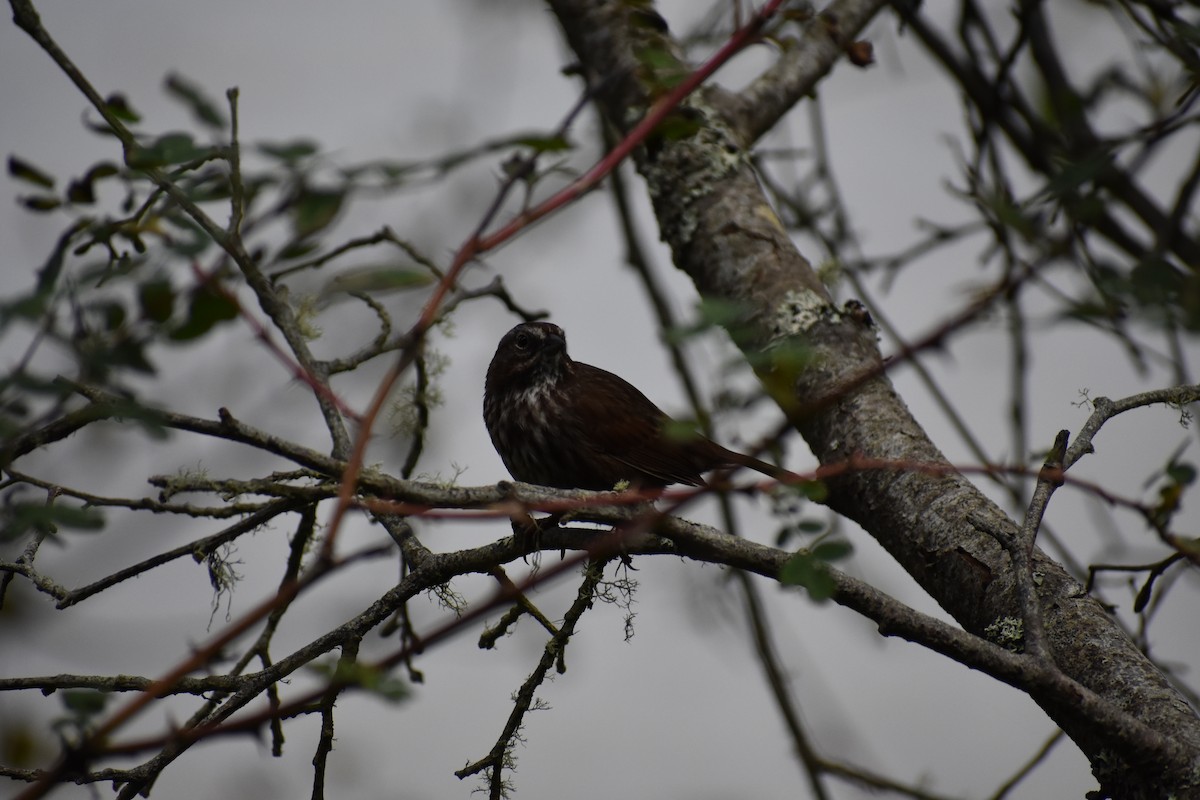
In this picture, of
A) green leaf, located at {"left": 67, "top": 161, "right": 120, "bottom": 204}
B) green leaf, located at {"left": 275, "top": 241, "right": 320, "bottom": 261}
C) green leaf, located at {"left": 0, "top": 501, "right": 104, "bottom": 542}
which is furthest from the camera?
green leaf, located at {"left": 67, "top": 161, "right": 120, "bottom": 204}

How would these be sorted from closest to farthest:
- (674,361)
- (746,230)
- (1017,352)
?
(746,230) → (1017,352) → (674,361)

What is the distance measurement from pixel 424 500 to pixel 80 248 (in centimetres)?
66

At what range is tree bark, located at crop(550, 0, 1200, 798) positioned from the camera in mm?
1905

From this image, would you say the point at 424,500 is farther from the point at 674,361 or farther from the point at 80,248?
the point at 674,361

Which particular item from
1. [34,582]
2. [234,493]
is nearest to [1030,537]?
[234,493]

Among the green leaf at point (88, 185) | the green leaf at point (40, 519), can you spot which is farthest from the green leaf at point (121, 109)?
the green leaf at point (40, 519)

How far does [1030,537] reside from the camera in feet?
6.59

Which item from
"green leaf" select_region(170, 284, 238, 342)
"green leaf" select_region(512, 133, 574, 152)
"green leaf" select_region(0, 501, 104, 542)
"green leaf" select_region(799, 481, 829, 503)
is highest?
"green leaf" select_region(512, 133, 574, 152)

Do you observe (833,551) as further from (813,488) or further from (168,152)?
(168,152)

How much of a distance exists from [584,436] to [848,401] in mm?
1007

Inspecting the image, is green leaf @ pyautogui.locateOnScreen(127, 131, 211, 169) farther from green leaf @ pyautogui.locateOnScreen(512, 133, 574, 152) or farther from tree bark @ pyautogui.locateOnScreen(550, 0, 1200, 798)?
tree bark @ pyautogui.locateOnScreen(550, 0, 1200, 798)

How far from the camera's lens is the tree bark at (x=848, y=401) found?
191 centimetres

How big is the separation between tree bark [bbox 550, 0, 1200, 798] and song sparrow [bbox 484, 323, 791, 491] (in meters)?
0.51

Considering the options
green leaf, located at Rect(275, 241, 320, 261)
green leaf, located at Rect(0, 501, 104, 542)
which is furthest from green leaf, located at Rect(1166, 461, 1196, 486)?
green leaf, located at Rect(0, 501, 104, 542)
